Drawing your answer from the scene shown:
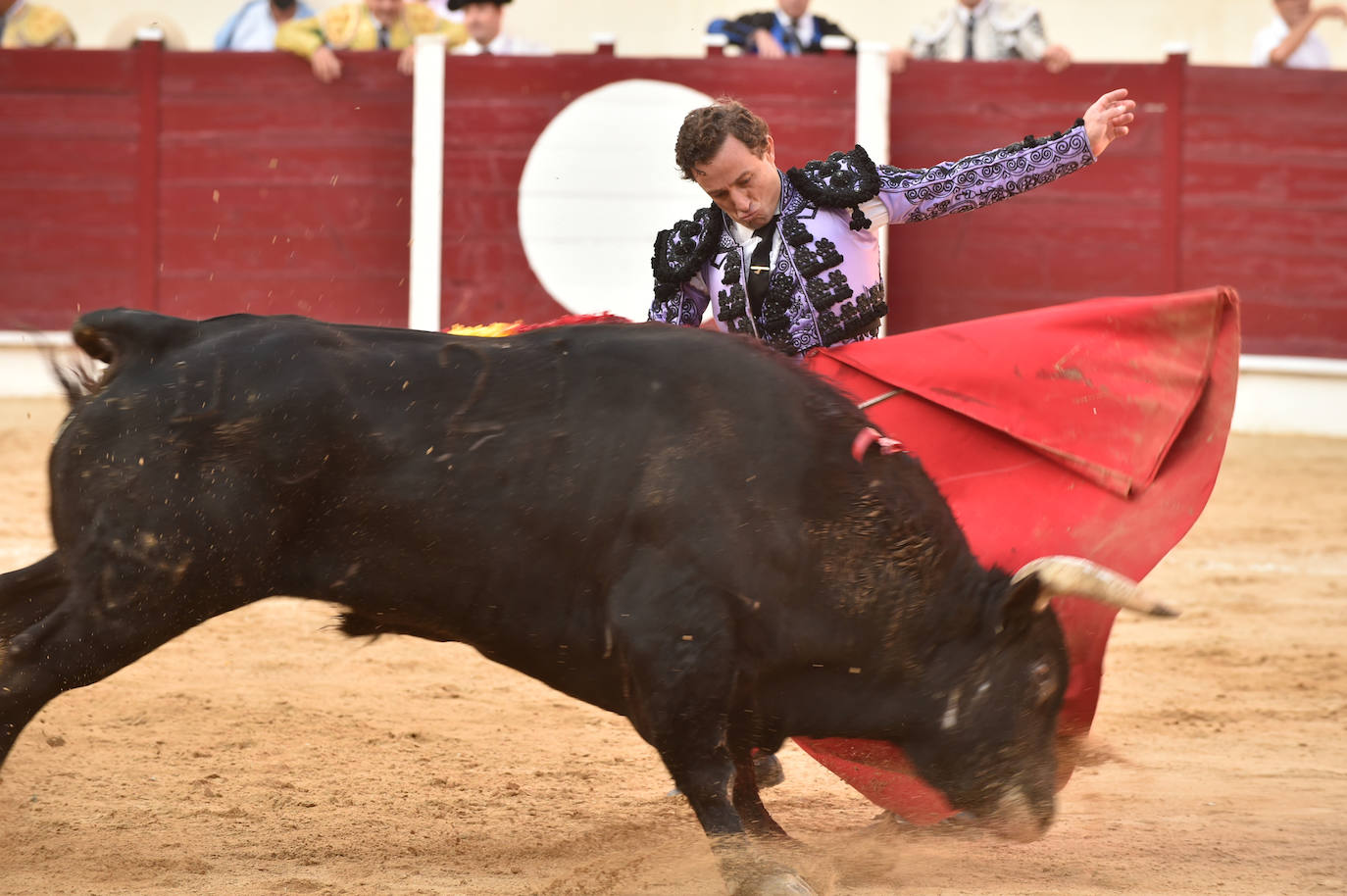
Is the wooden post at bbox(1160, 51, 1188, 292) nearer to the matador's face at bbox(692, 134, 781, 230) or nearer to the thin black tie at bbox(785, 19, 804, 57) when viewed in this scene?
the thin black tie at bbox(785, 19, 804, 57)

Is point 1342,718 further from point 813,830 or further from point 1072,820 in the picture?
point 813,830

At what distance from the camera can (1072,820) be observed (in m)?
2.93

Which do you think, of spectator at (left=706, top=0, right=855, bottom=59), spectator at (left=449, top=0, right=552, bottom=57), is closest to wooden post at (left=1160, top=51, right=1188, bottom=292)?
spectator at (left=706, top=0, right=855, bottom=59)

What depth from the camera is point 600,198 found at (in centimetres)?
784

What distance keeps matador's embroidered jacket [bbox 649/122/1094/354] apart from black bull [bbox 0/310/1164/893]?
42 cm

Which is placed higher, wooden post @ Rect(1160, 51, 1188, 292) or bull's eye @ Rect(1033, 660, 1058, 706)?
wooden post @ Rect(1160, 51, 1188, 292)

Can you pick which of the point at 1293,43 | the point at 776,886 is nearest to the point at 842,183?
the point at 776,886

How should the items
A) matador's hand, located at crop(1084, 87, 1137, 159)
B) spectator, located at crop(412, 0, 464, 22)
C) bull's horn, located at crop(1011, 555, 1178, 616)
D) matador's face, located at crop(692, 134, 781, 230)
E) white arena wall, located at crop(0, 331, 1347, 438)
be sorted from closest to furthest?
1. bull's horn, located at crop(1011, 555, 1178, 616)
2. matador's face, located at crop(692, 134, 781, 230)
3. matador's hand, located at crop(1084, 87, 1137, 159)
4. white arena wall, located at crop(0, 331, 1347, 438)
5. spectator, located at crop(412, 0, 464, 22)

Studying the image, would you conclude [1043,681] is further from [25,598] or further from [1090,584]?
[25,598]

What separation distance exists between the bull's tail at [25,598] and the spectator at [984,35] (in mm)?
6137

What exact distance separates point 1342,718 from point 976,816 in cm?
153

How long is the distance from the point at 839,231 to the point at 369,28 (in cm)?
567

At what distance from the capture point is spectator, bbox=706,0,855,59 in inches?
308

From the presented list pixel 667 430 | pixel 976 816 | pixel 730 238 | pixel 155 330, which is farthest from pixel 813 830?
pixel 155 330
